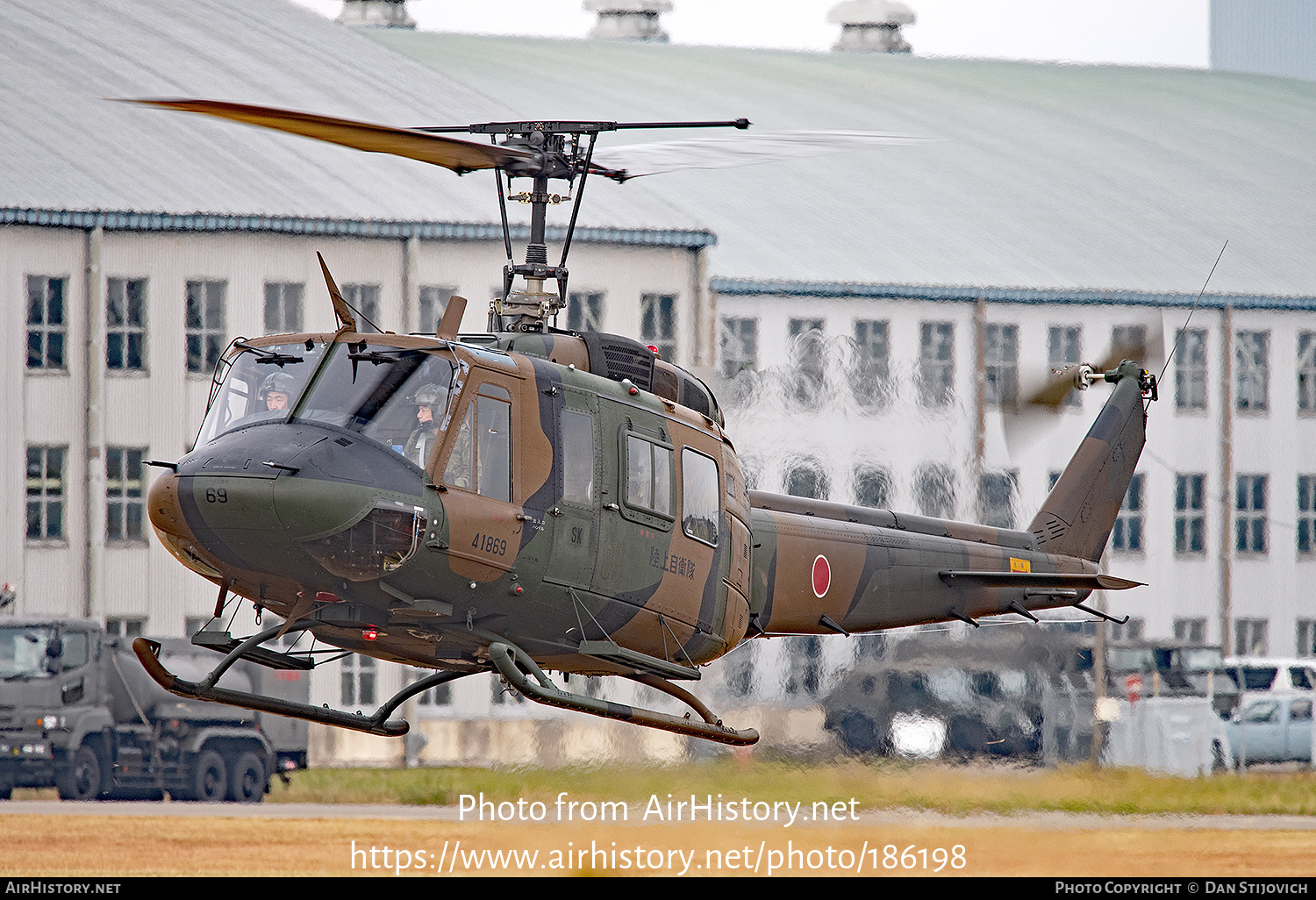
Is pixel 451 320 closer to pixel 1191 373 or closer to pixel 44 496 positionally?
pixel 44 496

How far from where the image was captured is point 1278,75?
150ft

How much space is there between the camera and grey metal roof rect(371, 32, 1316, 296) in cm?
3259

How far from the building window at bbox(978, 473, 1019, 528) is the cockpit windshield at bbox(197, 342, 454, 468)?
14086 millimetres

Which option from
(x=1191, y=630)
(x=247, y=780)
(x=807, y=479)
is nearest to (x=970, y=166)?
(x=1191, y=630)

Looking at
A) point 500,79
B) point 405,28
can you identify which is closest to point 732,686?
point 500,79

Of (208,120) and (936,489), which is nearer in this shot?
(936,489)

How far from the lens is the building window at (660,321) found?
95.6 ft

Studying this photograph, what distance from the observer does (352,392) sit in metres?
10.3

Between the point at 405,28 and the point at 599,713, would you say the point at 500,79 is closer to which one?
the point at 405,28

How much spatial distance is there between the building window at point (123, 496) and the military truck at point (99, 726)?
13.4ft

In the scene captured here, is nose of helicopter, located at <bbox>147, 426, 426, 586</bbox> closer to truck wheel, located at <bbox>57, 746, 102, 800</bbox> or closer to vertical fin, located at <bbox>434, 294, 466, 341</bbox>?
vertical fin, located at <bbox>434, 294, 466, 341</bbox>

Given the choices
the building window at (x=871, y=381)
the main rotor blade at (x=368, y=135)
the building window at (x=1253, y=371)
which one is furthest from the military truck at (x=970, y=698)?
the building window at (x=1253, y=371)

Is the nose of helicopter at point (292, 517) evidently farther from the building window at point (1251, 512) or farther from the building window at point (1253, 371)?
the building window at point (1253, 371)

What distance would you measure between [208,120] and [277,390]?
67.5 ft
